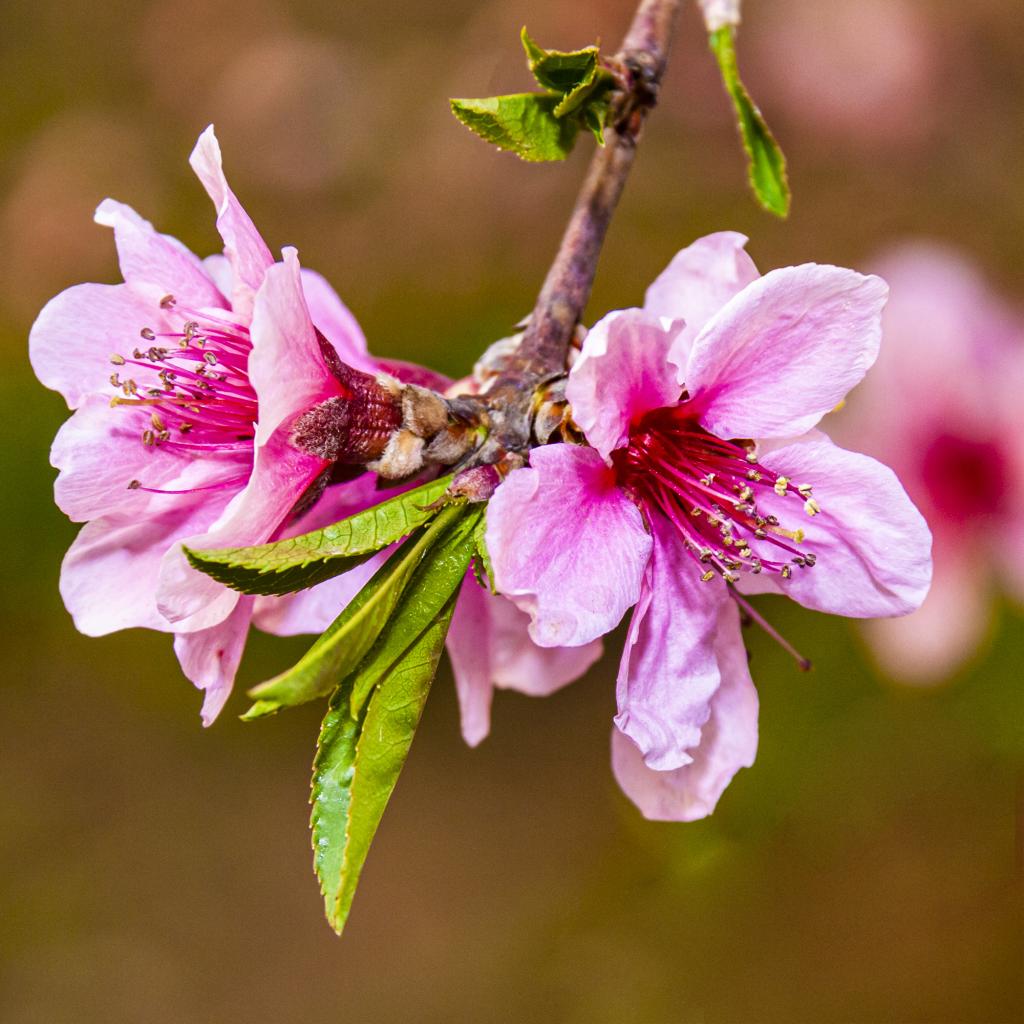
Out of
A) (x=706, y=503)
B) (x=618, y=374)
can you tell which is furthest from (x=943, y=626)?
(x=618, y=374)

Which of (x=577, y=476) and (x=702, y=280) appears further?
(x=702, y=280)

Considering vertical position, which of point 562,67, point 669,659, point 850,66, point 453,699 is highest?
point 562,67

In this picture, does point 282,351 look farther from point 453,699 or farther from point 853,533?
point 453,699

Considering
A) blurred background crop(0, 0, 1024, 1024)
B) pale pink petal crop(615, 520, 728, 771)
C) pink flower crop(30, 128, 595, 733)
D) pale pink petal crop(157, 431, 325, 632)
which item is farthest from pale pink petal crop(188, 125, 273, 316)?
blurred background crop(0, 0, 1024, 1024)

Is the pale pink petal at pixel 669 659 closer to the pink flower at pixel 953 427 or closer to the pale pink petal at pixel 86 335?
the pale pink petal at pixel 86 335

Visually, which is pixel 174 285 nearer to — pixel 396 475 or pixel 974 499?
pixel 396 475

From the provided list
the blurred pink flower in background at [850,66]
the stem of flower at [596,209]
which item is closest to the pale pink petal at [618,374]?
the stem of flower at [596,209]
